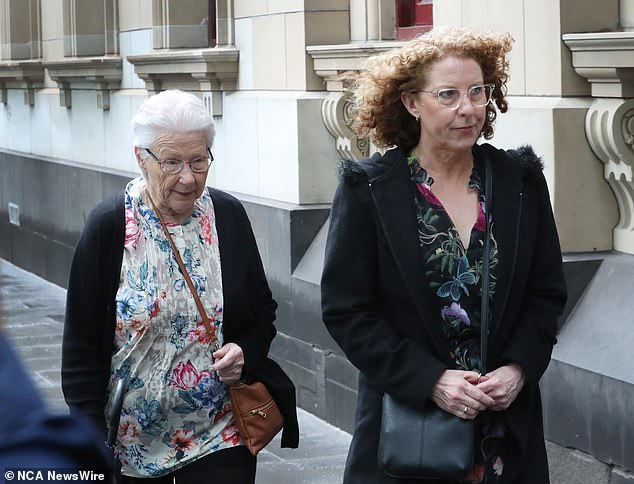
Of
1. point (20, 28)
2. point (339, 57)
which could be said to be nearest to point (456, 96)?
point (339, 57)

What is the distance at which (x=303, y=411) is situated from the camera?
838cm

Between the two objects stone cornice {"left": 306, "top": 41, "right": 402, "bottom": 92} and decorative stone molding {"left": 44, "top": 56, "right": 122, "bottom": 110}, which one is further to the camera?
decorative stone molding {"left": 44, "top": 56, "right": 122, "bottom": 110}

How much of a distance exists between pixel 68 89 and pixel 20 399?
13052 mm

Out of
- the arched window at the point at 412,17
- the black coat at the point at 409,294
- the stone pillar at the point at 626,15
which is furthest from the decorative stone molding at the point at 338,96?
the black coat at the point at 409,294

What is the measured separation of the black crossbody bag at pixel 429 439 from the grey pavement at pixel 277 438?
3.32 ft

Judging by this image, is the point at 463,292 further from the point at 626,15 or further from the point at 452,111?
the point at 626,15

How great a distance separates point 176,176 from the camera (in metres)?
4.07

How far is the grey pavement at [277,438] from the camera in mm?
5543

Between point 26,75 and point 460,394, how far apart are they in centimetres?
1289

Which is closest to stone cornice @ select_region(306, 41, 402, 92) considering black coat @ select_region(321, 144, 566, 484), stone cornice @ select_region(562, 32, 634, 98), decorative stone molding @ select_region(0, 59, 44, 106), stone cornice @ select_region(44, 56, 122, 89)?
stone cornice @ select_region(562, 32, 634, 98)

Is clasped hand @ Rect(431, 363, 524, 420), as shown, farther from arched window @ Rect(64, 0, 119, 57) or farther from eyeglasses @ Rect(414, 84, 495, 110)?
arched window @ Rect(64, 0, 119, 57)

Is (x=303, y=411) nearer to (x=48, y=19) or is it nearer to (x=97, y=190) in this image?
A: (x=97, y=190)

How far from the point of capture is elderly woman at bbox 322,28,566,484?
363cm

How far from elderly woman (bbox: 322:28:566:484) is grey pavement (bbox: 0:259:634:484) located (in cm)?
100
